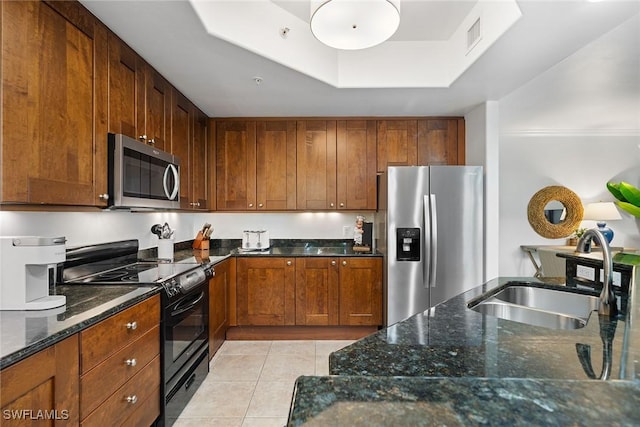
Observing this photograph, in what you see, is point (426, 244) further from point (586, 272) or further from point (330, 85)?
point (330, 85)

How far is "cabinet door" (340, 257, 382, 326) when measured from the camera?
3.27 metres

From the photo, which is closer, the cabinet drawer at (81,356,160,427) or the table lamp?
the cabinet drawer at (81,356,160,427)

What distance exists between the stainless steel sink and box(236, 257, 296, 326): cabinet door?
6.75 ft

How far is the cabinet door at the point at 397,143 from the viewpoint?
3.54 m

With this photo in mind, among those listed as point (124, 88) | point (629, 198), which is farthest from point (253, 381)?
point (629, 198)

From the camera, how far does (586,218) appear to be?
369 centimetres

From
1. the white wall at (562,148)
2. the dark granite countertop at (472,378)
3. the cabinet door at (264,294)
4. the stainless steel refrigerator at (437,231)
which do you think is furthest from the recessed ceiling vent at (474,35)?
the cabinet door at (264,294)

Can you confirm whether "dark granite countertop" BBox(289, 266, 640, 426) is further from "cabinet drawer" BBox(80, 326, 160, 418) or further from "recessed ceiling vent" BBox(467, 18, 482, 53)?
"recessed ceiling vent" BBox(467, 18, 482, 53)

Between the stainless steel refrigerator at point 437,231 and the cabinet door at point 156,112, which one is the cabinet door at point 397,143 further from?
the cabinet door at point 156,112

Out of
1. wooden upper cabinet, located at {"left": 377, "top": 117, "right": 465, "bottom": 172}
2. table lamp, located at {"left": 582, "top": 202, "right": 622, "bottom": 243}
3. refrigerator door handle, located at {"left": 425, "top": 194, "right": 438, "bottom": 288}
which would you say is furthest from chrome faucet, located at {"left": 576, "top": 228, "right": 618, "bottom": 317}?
table lamp, located at {"left": 582, "top": 202, "right": 622, "bottom": 243}

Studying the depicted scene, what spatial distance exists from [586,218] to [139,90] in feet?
15.1

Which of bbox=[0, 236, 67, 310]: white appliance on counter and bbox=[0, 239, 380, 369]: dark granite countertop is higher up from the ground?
bbox=[0, 236, 67, 310]: white appliance on counter

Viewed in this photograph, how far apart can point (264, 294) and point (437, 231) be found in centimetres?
182

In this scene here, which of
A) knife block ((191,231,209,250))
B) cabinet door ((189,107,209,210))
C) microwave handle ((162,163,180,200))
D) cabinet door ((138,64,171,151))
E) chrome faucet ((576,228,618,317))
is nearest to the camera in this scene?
chrome faucet ((576,228,618,317))
